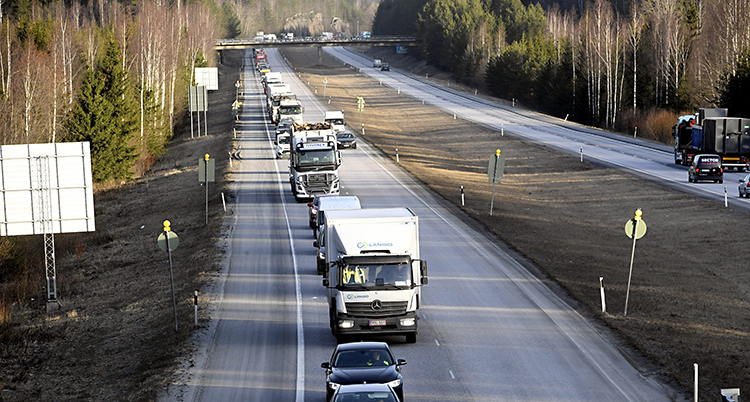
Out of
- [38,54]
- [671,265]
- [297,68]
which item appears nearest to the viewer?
[671,265]

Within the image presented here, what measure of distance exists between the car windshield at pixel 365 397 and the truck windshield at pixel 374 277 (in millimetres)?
6050

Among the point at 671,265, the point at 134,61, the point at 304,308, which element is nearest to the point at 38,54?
the point at 134,61

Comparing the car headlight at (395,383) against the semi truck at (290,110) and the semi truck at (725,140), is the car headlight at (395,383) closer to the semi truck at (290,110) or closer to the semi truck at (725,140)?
the semi truck at (725,140)

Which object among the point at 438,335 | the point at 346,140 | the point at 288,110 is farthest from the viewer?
the point at 288,110

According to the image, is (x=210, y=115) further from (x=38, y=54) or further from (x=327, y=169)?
(x=327, y=169)

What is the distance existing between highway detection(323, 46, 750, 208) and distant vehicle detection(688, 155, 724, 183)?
0.45 metres

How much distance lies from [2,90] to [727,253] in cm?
4340

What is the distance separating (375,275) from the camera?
65.8ft

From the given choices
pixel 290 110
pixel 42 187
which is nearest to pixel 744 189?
pixel 42 187

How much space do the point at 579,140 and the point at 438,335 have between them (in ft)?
190

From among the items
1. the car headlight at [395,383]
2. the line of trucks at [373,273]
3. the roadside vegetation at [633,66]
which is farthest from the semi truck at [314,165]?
the roadside vegetation at [633,66]

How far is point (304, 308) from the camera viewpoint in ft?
81.6

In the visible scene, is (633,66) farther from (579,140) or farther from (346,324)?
(346,324)

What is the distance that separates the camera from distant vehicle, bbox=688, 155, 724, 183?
50.0 meters
